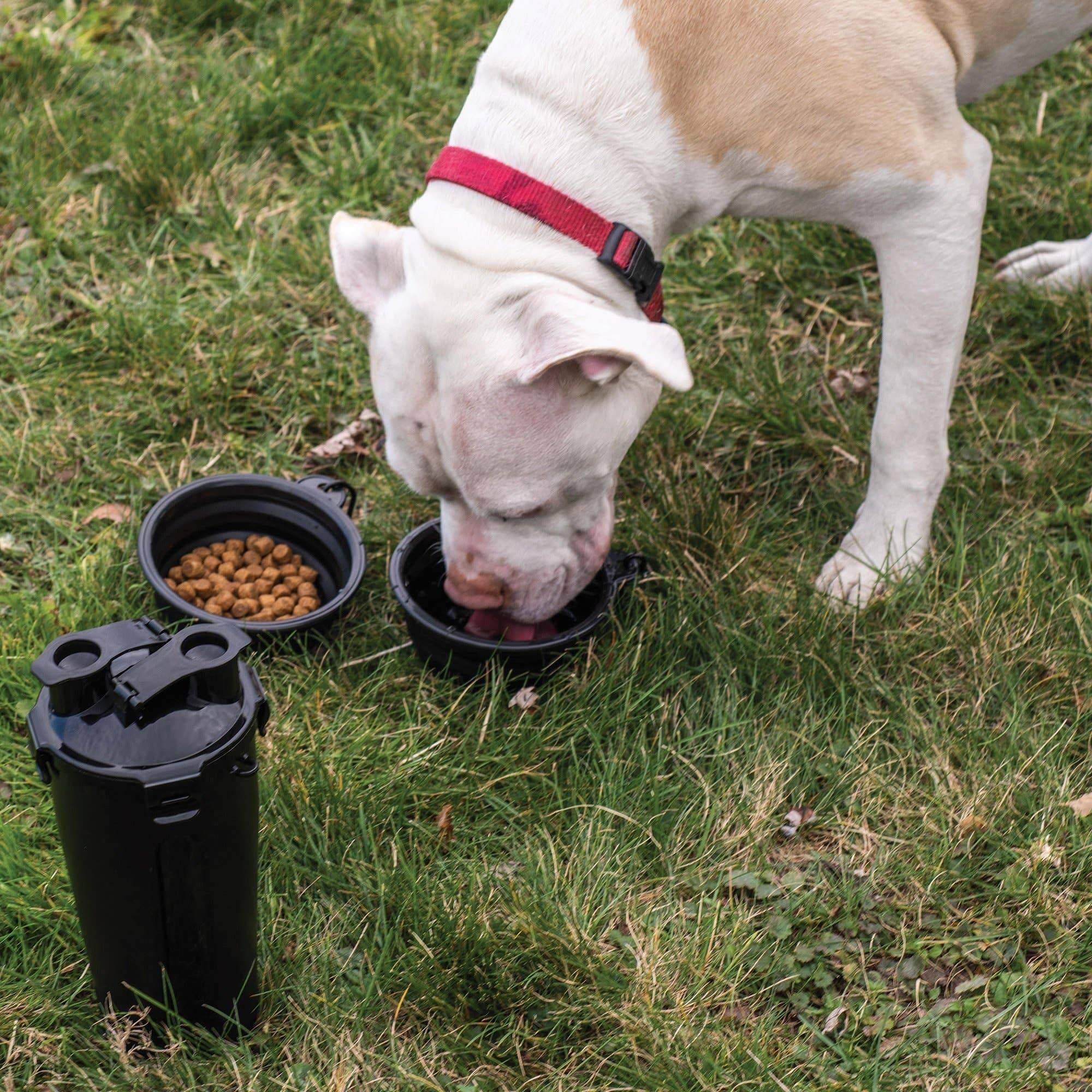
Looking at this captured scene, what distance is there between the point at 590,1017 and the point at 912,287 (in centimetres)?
182

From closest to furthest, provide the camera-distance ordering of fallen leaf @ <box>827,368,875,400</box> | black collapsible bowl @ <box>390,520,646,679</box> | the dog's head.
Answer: the dog's head, black collapsible bowl @ <box>390,520,646,679</box>, fallen leaf @ <box>827,368,875,400</box>

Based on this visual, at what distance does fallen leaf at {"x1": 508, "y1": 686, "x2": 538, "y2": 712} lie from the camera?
3.06 metres

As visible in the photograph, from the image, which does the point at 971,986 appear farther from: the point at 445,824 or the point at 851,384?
the point at 851,384

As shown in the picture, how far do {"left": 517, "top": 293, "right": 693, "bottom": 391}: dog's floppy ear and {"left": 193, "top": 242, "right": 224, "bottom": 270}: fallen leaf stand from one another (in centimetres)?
222

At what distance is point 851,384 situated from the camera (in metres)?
4.03

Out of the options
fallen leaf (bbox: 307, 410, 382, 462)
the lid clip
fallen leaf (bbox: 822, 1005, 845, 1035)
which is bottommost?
fallen leaf (bbox: 307, 410, 382, 462)

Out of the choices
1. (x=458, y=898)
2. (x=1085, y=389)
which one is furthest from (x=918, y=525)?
(x=458, y=898)

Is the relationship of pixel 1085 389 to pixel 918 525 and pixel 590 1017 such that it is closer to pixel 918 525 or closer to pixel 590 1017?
pixel 918 525

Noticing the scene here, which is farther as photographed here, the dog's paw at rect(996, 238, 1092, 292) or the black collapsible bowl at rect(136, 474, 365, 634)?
the dog's paw at rect(996, 238, 1092, 292)

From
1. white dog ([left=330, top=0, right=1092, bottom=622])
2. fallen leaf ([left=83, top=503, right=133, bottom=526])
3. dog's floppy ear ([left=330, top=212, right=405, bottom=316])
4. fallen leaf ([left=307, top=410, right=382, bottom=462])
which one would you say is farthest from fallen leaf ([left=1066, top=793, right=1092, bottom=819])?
fallen leaf ([left=83, top=503, right=133, bottom=526])

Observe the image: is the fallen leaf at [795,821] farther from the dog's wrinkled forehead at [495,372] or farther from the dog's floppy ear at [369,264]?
the dog's floppy ear at [369,264]

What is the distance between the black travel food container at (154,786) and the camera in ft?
6.04

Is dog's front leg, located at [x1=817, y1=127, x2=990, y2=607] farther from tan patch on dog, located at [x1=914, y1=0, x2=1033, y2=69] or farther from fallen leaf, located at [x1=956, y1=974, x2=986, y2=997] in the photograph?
fallen leaf, located at [x1=956, y1=974, x2=986, y2=997]

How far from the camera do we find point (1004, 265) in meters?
4.22
